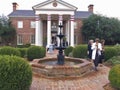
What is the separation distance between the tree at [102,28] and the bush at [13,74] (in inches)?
1402

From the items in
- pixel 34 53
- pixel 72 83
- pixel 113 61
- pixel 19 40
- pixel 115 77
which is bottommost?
pixel 72 83

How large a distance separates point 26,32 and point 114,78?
130 ft

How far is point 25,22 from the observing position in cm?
4606

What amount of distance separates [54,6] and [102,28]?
10.5m

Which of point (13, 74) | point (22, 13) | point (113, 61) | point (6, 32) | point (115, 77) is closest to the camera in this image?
point (13, 74)

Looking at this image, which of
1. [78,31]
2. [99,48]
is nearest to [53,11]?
[78,31]

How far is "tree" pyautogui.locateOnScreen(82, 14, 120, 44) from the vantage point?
41.0m

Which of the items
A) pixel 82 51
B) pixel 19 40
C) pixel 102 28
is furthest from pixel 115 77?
pixel 19 40

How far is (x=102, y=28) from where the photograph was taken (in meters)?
41.2

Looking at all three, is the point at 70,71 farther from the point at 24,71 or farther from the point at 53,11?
the point at 53,11

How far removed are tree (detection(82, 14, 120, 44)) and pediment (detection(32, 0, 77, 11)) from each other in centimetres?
555

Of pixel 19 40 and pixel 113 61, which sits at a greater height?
pixel 19 40

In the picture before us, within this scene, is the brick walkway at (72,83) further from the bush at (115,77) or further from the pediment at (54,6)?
the pediment at (54,6)

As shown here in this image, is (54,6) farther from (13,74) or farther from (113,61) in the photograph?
(13,74)
